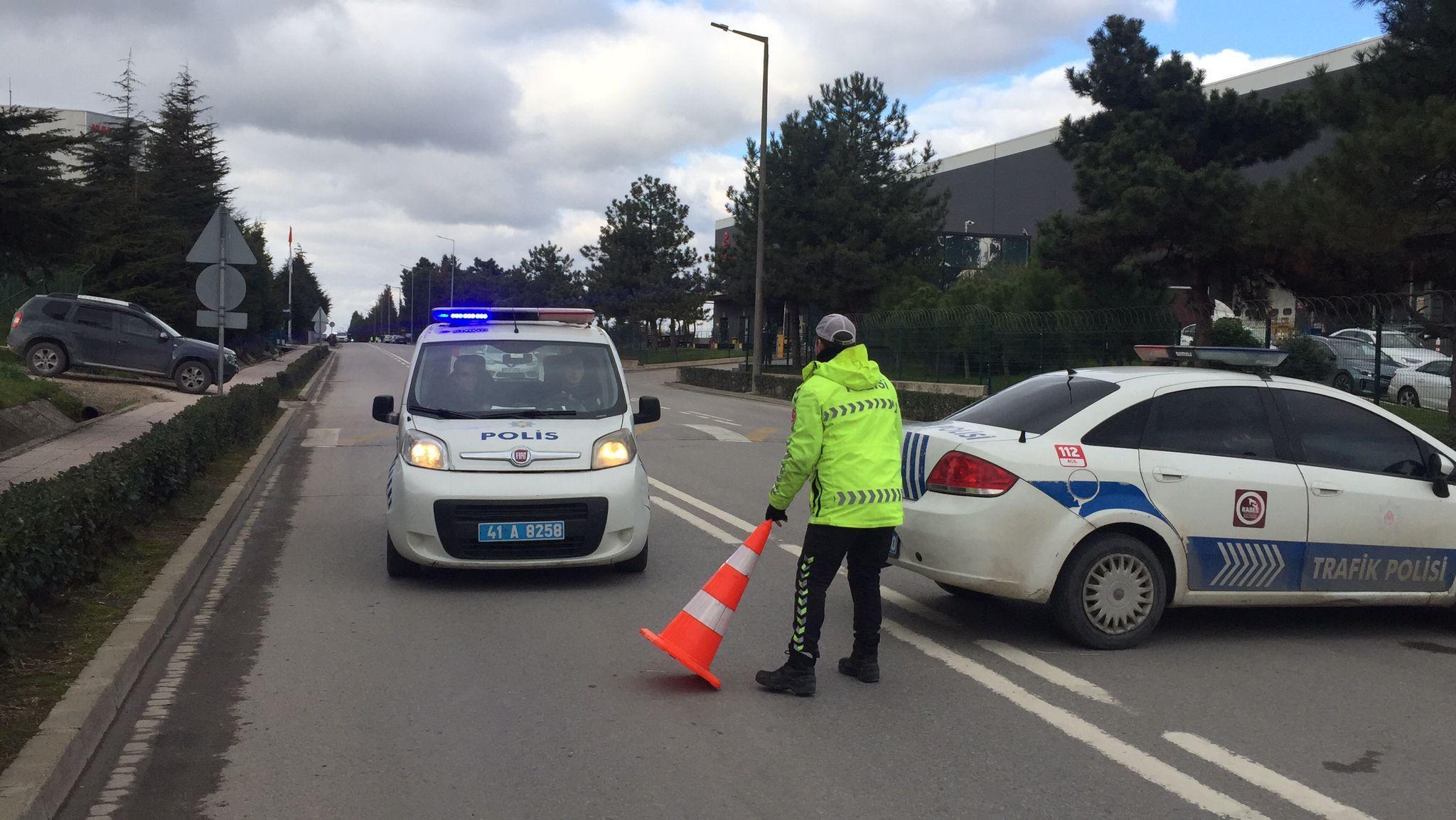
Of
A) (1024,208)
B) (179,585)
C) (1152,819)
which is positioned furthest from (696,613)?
(1024,208)

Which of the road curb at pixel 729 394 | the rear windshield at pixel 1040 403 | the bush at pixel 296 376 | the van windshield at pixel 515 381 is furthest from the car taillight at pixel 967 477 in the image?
the road curb at pixel 729 394

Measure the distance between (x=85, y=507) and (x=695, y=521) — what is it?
534cm

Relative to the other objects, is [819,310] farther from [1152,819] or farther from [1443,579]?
[1152,819]

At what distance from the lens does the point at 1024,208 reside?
71.4 metres

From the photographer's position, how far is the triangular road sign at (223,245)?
16281 mm

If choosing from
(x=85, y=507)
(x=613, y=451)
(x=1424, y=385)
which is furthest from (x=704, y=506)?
(x=1424, y=385)

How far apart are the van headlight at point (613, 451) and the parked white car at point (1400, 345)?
53.8 ft

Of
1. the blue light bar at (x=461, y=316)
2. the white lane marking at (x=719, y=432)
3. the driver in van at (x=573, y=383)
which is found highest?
the blue light bar at (x=461, y=316)

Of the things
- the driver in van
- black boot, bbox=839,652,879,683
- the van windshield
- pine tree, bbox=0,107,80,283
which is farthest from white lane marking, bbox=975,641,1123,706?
pine tree, bbox=0,107,80,283

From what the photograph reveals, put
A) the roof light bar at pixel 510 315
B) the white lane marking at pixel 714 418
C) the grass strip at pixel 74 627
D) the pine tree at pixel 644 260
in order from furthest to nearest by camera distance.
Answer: the pine tree at pixel 644 260 < the white lane marking at pixel 714 418 < the roof light bar at pixel 510 315 < the grass strip at pixel 74 627

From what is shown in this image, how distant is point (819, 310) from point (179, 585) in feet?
129

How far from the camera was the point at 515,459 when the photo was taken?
27.6ft

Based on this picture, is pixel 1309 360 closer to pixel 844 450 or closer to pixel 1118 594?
pixel 1118 594

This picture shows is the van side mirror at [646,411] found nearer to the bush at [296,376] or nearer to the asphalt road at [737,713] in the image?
the asphalt road at [737,713]
